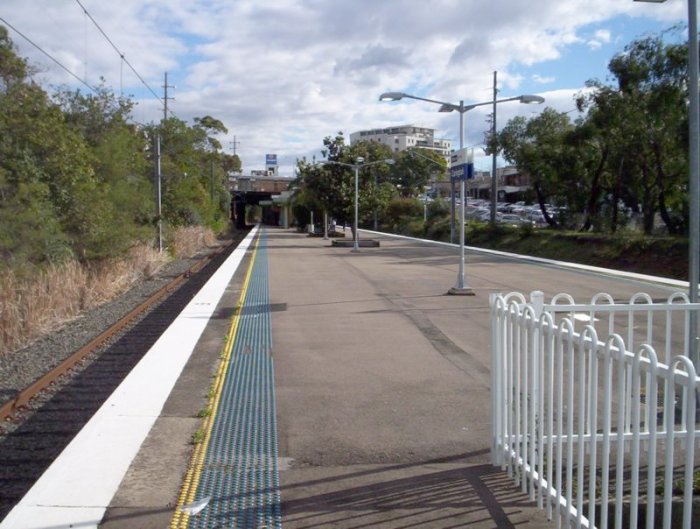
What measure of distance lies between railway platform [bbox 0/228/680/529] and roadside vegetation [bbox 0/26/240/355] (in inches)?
162

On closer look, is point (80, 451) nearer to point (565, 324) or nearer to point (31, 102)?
point (565, 324)

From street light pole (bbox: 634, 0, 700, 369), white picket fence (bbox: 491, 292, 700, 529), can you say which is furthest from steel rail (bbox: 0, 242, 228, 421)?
street light pole (bbox: 634, 0, 700, 369)

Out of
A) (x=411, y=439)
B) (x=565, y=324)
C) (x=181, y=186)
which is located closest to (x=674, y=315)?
(x=411, y=439)

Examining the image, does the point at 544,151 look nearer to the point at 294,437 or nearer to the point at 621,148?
the point at 621,148

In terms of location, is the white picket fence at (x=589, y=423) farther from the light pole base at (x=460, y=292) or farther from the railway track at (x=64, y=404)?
the light pole base at (x=460, y=292)

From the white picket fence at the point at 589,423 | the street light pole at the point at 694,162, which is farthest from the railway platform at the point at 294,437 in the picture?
the street light pole at the point at 694,162

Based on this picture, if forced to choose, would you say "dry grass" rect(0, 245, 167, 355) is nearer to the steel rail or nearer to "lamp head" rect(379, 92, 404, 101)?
the steel rail

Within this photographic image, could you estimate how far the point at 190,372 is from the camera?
8.76 meters

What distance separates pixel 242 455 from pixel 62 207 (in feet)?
56.1

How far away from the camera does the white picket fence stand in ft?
11.3

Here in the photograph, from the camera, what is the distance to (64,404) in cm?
799

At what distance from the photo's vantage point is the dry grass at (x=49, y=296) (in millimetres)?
12562

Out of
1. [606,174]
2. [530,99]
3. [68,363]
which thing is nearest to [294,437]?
[68,363]

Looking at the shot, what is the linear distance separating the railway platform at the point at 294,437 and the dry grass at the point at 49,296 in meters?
2.71
